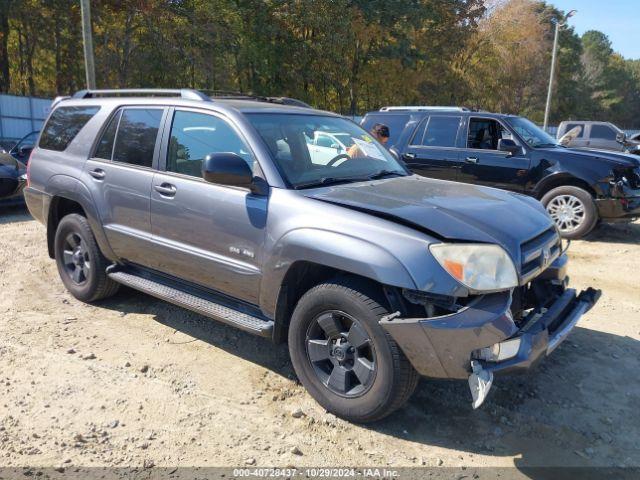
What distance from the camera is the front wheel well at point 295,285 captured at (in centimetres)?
329

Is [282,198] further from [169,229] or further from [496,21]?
[496,21]

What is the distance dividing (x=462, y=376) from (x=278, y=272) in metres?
1.22

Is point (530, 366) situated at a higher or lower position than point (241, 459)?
higher

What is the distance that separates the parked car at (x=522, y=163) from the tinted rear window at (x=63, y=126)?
17.6 ft

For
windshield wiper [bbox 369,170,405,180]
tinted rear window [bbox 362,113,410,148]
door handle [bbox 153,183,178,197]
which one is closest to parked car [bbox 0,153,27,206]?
tinted rear window [bbox 362,113,410,148]

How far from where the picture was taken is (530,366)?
9.35 ft

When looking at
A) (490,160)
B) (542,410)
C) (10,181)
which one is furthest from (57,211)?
(490,160)

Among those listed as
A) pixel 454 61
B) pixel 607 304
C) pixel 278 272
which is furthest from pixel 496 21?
pixel 278 272

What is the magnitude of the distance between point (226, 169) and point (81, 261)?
2.40m

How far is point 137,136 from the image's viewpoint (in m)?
4.38

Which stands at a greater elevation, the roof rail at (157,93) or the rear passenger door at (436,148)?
the roof rail at (157,93)

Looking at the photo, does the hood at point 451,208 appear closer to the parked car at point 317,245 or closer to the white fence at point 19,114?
the parked car at point 317,245

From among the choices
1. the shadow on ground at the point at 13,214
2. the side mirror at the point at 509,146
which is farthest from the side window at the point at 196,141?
the shadow on ground at the point at 13,214

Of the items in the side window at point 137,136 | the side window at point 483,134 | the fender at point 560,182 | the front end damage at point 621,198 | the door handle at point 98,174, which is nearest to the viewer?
the side window at point 137,136
